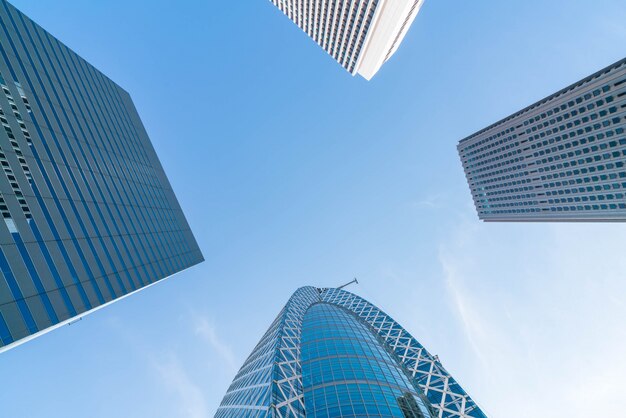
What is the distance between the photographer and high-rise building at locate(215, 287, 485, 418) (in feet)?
129

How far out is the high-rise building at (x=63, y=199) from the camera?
2706 cm

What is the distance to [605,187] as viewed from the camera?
3337 inches

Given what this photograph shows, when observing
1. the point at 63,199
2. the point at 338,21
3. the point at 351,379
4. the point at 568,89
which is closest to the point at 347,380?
the point at 351,379

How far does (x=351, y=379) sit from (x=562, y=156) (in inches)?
3705

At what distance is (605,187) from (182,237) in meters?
106

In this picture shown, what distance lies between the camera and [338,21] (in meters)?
115

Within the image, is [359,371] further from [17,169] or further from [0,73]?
[0,73]

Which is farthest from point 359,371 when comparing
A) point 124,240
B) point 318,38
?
point 318,38

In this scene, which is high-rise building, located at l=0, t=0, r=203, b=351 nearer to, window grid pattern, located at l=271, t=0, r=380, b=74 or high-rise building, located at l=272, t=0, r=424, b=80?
window grid pattern, located at l=271, t=0, r=380, b=74

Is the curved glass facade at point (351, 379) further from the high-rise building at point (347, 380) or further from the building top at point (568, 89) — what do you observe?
the building top at point (568, 89)

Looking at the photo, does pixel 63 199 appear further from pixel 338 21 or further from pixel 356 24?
pixel 338 21

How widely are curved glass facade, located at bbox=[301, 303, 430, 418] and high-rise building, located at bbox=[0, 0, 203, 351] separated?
27.3 metres

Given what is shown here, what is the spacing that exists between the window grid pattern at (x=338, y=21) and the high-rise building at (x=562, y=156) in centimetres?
5911

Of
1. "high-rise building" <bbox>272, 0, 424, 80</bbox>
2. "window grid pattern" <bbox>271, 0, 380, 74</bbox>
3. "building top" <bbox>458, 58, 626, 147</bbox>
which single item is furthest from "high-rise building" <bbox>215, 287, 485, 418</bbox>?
"window grid pattern" <bbox>271, 0, 380, 74</bbox>
